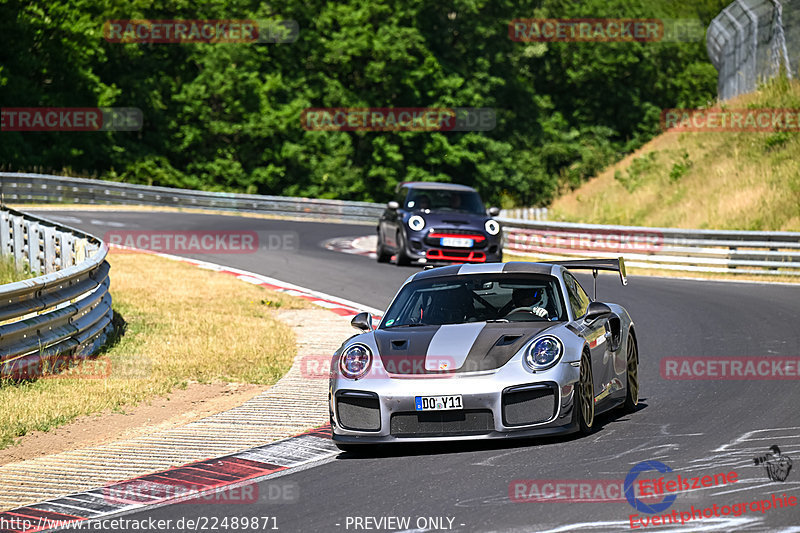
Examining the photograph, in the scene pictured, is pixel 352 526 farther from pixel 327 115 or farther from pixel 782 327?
pixel 327 115

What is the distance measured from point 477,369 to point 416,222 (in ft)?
47.0

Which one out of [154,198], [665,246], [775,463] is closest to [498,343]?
[775,463]

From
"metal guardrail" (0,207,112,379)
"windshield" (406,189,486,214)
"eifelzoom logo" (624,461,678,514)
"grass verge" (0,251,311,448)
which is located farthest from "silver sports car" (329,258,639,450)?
"windshield" (406,189,486,214)

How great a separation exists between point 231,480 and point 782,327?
936 centimetres

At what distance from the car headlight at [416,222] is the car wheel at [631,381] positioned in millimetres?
12286

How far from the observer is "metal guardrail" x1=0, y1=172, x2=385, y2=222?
3878 cm

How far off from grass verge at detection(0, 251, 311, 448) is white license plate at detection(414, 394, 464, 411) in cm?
337

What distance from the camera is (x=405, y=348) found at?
831 centimetres

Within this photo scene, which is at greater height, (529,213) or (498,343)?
(498,343)

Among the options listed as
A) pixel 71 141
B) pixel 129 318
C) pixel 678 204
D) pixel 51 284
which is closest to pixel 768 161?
pixel 678 204

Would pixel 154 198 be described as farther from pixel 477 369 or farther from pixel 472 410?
pixel 472 410

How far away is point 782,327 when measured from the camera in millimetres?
14758

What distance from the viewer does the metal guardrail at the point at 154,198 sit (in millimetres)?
38781

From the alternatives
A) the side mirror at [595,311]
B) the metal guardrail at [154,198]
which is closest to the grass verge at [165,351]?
the side mirror at [595,311]
